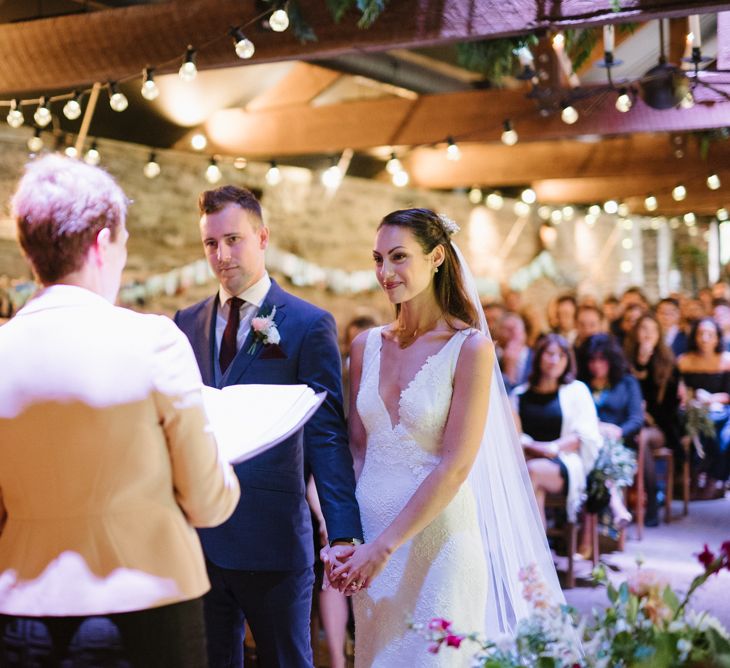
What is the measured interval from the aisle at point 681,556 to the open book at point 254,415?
2872 mm

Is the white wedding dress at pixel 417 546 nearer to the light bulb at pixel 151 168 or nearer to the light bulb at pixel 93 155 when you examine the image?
the light bulb at pixel 93 155

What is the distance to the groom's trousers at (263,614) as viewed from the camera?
250cm

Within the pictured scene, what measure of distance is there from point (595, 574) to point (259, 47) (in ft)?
13.0

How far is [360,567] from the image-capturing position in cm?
239

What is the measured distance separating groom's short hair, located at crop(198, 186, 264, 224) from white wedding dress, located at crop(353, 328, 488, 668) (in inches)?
26.4

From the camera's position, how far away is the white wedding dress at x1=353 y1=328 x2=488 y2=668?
2.50 meters

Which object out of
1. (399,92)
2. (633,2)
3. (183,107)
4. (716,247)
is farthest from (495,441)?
(716,247)

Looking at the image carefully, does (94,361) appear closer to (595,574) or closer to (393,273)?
(595,574)

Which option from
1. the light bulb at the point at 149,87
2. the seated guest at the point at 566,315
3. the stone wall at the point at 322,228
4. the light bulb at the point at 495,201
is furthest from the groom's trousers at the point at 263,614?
the light bulb at the point at 495,201

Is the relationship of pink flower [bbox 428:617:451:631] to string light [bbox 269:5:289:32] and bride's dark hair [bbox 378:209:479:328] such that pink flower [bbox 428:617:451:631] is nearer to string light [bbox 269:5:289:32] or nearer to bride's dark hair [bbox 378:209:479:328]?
bride's dark hair [bbox 378:209:479:328]

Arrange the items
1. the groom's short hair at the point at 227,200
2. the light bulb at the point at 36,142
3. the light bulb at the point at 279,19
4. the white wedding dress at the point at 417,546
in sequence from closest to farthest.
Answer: the white wedding dress at the point at 417,546 < the groom's short hair at the point at 227,200 < the light bulb at the point at 279,19 < the light bulb at the point at 36,142

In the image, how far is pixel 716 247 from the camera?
1848 cm

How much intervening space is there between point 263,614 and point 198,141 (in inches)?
232

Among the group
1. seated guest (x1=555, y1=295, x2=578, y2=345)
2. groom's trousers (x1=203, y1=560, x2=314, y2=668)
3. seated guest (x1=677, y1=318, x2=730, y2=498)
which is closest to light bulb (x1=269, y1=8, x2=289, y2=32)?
groom's trousers (x1=203, y1=560, x2=314, y2=668)
